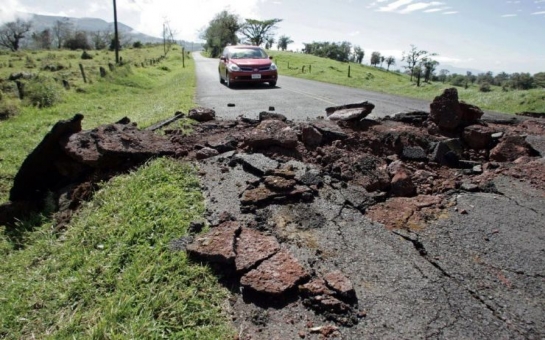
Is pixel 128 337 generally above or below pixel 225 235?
below

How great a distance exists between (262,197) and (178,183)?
1.12m

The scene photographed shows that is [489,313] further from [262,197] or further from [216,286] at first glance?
[262,197]

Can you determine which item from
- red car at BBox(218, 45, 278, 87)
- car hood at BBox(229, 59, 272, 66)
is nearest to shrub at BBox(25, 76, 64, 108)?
red car at BBox(218, 45, 278, 87)

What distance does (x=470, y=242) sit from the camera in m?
3.16

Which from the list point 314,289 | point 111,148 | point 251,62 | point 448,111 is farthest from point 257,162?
point 251,62

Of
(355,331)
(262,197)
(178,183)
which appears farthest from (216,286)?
(178,183)

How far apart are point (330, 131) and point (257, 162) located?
1.31 metres

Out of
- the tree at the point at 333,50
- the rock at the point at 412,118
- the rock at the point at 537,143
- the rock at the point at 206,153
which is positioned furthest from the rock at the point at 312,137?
the tree at the point at 333,50

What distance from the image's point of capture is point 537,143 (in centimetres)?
533

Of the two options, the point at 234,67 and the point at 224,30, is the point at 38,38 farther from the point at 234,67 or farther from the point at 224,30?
the point at 234,67

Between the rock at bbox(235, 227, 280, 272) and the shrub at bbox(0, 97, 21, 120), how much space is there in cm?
1037

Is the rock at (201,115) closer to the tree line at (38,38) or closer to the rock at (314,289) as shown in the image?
the rock at (314,289)

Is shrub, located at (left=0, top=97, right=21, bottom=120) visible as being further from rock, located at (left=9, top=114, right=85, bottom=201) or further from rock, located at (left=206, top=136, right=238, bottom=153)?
rock, located at (left=206, top=136, right=238, bottom=153)

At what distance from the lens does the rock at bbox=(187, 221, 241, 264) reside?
284cm
